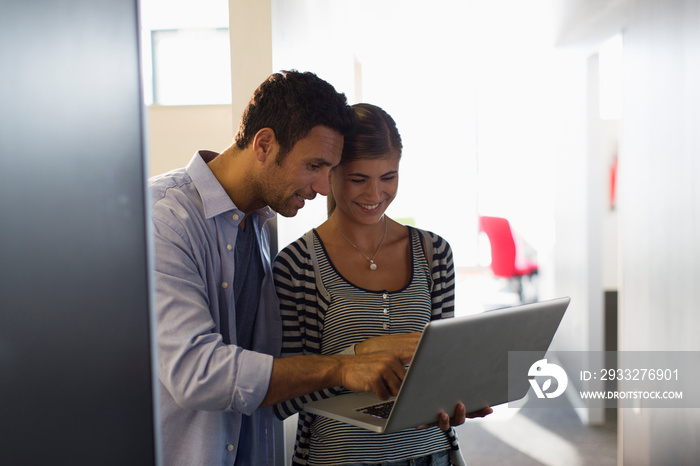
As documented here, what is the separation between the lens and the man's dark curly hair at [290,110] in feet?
4.12

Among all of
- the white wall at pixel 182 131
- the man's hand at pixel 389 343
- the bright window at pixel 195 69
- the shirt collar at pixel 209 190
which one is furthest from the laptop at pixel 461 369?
the bright window at pixel 195 69

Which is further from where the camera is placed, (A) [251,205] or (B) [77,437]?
(A) [251,205]

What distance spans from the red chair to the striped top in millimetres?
4759

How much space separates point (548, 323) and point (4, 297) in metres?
1.04

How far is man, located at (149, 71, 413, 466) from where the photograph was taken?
1.01 meters

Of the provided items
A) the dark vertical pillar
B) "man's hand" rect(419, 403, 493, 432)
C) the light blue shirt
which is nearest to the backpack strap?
the light blue shirt

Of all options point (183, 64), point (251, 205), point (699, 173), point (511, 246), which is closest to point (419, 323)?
point (251, 205)

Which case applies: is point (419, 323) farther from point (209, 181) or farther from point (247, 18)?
point (247, 18)

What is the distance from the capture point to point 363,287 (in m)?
1.41

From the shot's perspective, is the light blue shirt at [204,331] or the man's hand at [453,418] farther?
the man's hand at [453,418]

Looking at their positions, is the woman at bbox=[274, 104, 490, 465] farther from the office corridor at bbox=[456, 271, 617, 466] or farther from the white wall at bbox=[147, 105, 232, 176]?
the office corridor at bbox=[456, 271, 617, 466]

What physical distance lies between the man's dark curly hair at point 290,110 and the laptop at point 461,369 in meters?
0.55

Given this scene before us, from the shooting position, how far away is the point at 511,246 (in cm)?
605

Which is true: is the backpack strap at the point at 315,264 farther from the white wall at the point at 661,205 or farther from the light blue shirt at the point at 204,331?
the white wall at the point at 661,205
